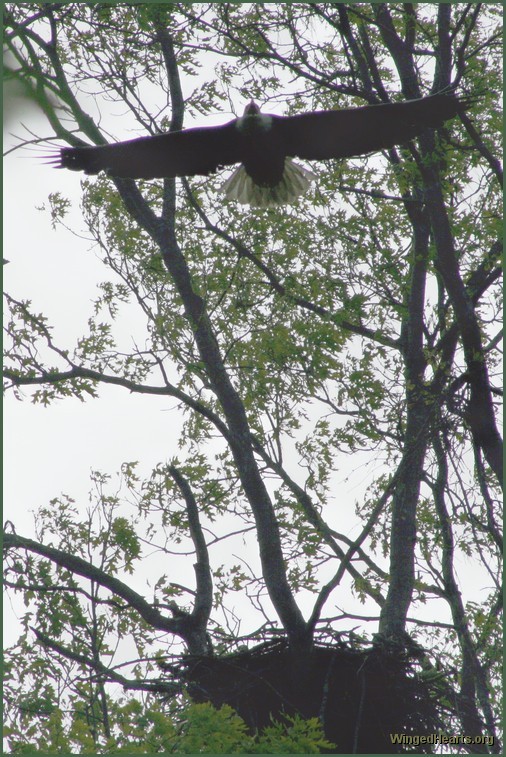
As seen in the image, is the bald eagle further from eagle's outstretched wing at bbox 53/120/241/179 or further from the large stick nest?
the large stick nest

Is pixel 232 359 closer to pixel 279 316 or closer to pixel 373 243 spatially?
pixel 279 316

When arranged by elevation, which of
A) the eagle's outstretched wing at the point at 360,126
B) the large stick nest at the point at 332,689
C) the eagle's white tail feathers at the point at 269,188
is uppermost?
the eagle's white tail feathers at the point at 269,188

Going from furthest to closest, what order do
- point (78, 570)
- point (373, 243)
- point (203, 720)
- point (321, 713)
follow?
point (373, 243) → point (78, 570) → point (321, 713) → point (203, 720)

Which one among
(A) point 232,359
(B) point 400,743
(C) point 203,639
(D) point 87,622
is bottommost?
(B) point 400,743

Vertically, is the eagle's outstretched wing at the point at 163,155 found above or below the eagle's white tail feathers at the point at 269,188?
below

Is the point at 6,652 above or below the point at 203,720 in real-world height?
above

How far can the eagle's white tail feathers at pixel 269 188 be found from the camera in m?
8.37

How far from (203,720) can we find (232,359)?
196 inches

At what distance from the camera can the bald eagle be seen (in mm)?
6676

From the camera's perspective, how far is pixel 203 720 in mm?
4078

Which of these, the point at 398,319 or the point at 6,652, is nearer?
the point at 6,652

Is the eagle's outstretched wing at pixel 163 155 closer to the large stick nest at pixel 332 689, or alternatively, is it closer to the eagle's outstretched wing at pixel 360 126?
the eagle's outstretched wing at pixel 360 126

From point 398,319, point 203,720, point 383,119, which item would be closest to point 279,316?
point 398,319

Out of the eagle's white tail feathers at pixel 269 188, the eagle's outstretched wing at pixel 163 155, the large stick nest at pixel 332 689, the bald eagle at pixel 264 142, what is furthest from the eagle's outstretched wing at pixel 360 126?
the large stick nest at pixel 332 689
